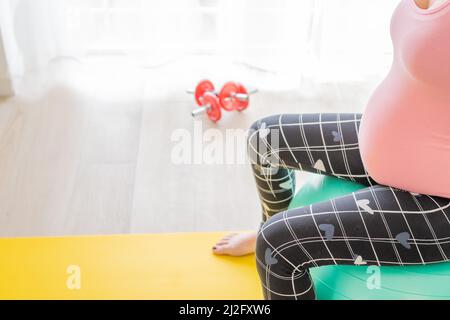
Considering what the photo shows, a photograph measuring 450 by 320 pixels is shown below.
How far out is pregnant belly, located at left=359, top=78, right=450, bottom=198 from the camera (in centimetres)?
109

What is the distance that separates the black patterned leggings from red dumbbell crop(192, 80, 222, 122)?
754mm

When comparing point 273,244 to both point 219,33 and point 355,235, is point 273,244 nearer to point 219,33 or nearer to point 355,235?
point 355,235

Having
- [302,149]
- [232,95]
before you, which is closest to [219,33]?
[232,95]

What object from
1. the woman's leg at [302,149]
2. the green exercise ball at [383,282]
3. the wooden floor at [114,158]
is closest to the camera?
the green exercise ball at [383,282]

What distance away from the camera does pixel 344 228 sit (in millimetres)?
1143

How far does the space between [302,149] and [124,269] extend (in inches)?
20.7

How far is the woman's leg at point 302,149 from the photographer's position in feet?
4.22

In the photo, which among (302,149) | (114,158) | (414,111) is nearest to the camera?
(414,111)

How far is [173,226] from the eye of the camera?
1.72m

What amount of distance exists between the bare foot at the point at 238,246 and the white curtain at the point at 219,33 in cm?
80

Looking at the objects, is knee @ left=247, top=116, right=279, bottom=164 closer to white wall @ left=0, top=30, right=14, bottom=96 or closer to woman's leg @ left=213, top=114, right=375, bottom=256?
woman's leg @ left=213, top=114, right=375, bottom=256

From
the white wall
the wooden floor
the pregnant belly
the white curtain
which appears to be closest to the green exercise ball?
the pregnant belly

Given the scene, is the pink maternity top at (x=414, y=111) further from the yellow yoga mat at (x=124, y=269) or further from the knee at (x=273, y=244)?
the yellow yoga mat at (x=124, y=269)

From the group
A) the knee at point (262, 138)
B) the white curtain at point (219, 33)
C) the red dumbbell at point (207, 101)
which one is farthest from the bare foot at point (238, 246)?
the white curtain at point (219, 33)
